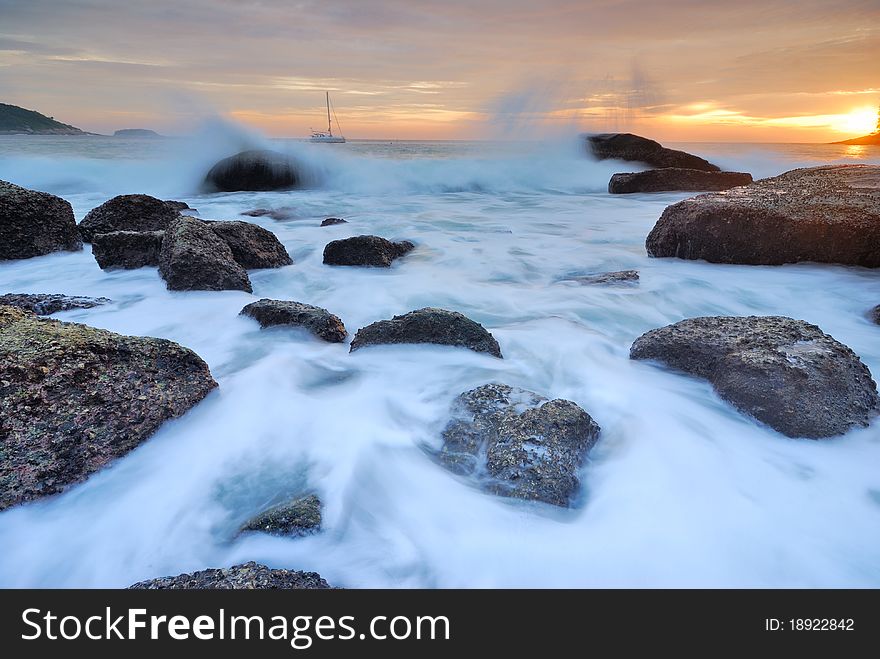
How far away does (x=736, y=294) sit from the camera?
4809 mm

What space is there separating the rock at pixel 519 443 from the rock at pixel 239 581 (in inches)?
33.4

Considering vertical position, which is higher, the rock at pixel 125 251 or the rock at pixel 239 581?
the rock at pixel 125 251

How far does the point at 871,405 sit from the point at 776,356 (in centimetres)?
50

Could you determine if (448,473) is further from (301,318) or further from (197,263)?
(197,263)

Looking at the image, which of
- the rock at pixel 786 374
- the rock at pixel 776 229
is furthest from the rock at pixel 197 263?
the rock at pixel 776 229

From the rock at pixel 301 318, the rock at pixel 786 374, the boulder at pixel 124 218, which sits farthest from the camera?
the boulder at pixel 124 218

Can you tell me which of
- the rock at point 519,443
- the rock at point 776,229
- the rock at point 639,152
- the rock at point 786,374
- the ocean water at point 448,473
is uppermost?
the rock at point 639,152

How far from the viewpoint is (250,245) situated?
18.5 feet

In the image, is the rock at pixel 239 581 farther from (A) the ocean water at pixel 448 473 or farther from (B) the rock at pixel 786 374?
(B) the rock at pixel 786 374

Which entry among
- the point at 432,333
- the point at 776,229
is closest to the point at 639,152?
the point at 776,229

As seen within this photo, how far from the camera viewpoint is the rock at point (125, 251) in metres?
5.38

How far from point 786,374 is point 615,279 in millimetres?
2763

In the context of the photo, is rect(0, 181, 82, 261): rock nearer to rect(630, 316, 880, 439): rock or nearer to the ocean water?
the ocean water
